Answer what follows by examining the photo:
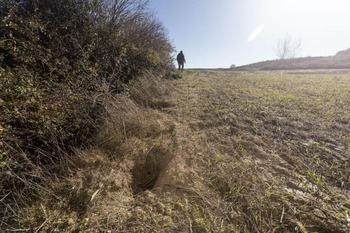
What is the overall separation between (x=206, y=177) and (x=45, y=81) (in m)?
2.46

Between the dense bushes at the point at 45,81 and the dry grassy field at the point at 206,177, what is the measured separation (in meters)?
0.32

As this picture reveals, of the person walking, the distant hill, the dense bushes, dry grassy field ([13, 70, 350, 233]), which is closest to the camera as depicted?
dry grassy field ([13, 70, 350, 233])

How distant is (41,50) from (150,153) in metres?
2.27

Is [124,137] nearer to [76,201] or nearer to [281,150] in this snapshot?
[76,201]

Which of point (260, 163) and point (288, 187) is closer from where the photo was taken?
point (288, 187)

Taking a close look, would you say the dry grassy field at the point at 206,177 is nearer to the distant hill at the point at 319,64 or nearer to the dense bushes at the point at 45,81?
the dense bushes at the point at 45,81

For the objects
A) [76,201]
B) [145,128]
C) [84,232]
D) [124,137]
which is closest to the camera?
[84,232]

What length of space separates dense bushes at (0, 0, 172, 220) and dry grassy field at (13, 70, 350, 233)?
320 mm

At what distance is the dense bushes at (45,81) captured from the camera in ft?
5.81

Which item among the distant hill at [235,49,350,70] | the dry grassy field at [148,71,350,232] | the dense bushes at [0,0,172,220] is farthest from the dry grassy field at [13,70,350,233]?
the distant hill at [235,49,350,70]

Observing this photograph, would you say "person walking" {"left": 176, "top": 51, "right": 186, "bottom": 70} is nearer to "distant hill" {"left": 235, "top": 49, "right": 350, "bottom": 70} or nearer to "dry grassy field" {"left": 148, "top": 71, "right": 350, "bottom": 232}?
"dry grassy field" {"left": 148, "top": 71, "right": 350, "bottom": 232}

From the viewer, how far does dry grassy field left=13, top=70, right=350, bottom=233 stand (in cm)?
152

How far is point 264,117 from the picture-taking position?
3777 millimetres

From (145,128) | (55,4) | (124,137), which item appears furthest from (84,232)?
(55,4)
